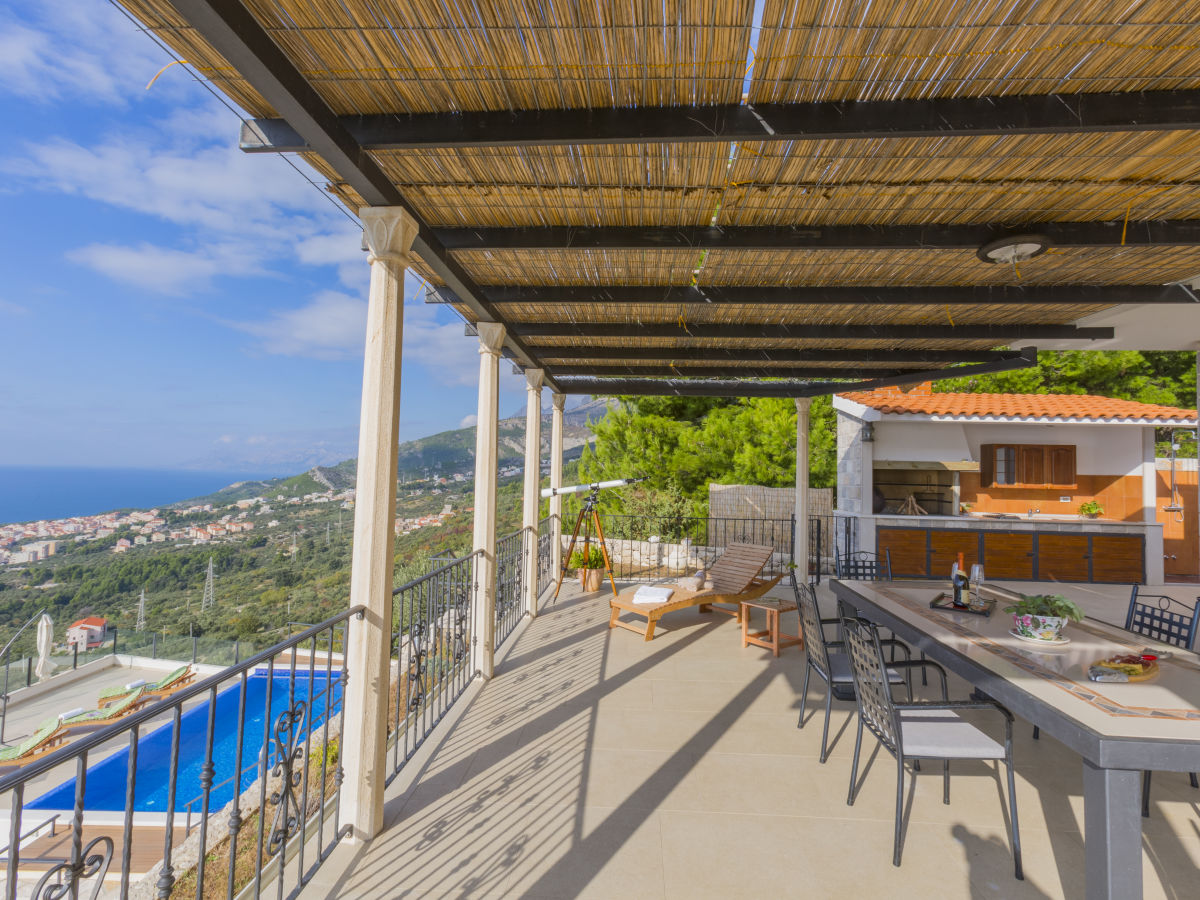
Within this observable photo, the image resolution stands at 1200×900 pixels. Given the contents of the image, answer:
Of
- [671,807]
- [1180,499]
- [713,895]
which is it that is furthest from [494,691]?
[1180,499]

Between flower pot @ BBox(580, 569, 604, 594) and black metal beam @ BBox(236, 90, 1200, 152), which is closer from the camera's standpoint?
black metal beam @ BBox(236, 90, 1200, 152)

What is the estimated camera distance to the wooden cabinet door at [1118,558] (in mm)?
8531

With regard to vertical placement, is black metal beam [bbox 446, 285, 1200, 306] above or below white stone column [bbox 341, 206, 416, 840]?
above

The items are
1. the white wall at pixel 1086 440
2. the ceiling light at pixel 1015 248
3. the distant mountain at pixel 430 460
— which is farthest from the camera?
the distant mountain at pixel 430 460

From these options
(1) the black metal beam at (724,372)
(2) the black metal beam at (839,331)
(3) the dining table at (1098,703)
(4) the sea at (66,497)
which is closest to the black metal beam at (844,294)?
(2) the black metal beam at (839,331)

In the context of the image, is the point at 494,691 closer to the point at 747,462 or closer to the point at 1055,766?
the point at 1055,766

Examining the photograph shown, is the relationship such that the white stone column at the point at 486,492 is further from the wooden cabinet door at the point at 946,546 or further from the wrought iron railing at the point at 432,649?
the wooden cabinet door at the point at 946,546

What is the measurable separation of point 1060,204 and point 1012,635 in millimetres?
2153

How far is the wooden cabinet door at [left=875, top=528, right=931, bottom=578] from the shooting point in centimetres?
884

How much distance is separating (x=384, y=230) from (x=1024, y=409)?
10.2 meters

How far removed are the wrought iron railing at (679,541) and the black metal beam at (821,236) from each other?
6.80 meters

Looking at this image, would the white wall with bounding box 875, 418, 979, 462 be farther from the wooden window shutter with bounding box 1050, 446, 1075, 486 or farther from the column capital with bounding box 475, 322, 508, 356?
the column capital with bounding box 475, 322, 508, 356

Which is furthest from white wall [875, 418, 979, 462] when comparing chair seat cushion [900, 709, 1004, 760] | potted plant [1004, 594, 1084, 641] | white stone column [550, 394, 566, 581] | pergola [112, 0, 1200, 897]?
chair seat cushion [900, 709, 1004, 760]

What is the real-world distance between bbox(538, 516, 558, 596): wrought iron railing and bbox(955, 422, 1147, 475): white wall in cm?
547
